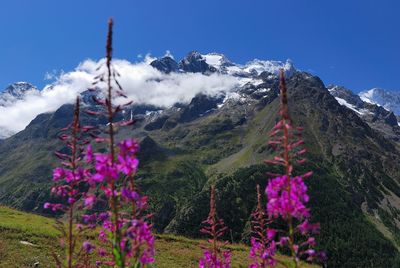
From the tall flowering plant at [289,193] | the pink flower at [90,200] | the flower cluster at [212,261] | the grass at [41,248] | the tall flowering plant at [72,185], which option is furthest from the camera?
the grass at [41,248]

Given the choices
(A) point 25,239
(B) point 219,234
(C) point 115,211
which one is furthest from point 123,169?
(A) point 25,239

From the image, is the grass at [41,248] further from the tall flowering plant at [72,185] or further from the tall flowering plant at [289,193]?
the tall flowering plant at [289,193]

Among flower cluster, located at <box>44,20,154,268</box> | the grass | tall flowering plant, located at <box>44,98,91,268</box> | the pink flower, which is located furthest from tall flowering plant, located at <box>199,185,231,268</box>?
the grass

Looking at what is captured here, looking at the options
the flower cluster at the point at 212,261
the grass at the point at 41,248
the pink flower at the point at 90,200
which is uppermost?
the pink flower at the point at 90,200

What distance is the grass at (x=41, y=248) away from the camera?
21969 millimetres

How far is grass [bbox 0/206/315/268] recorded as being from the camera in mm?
21969

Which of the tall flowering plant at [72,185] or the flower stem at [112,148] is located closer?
the flower stem at [112,148]

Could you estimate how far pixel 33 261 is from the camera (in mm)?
21688

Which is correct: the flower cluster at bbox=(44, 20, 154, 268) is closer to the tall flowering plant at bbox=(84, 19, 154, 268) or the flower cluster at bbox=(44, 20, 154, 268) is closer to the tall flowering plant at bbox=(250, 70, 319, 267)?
the tall flowering plant at bbox=(84, 19, 154, 268)

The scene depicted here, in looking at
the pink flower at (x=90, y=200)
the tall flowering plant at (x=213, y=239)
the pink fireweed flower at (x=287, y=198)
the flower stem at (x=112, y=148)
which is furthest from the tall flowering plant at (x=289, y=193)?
the tall flowering plant at (x=213, y=239)

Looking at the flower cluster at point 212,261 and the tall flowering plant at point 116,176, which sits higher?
the tall flowering plant at point 116,176

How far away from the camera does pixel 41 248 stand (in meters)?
24.5

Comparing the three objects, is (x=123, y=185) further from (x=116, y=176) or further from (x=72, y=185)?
(x=72, y=185)

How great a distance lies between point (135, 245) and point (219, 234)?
12.2ft
